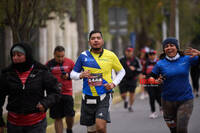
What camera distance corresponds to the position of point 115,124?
11.2 m

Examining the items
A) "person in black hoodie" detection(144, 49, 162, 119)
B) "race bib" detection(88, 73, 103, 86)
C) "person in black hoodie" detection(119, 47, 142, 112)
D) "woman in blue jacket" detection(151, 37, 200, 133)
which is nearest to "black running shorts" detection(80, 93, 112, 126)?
"race bib" detection(88, 73, 103, 86)

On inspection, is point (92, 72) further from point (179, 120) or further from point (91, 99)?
point (179, 120)

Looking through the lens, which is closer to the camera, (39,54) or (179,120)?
(179,120)

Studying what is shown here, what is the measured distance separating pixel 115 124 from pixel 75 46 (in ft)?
92.6

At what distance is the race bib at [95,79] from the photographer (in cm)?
685

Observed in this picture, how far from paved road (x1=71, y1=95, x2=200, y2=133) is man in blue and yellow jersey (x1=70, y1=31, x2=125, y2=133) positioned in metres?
3.08

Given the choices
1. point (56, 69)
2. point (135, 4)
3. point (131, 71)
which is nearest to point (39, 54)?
point (135, 4)

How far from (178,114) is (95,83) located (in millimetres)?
1344

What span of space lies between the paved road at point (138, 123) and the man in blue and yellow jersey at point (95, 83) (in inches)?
121

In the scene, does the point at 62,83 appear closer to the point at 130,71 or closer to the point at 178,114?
the point at 178,114

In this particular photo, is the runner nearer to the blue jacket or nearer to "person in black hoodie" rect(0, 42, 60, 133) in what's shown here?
the blue jacket

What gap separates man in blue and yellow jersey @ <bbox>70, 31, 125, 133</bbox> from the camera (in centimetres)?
685

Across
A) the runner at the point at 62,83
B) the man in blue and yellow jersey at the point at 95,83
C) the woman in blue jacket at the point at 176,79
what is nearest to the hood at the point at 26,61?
A: the man in blue and yellow jersey at the point at 95,83

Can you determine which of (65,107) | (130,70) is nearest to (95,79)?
(65,107)
